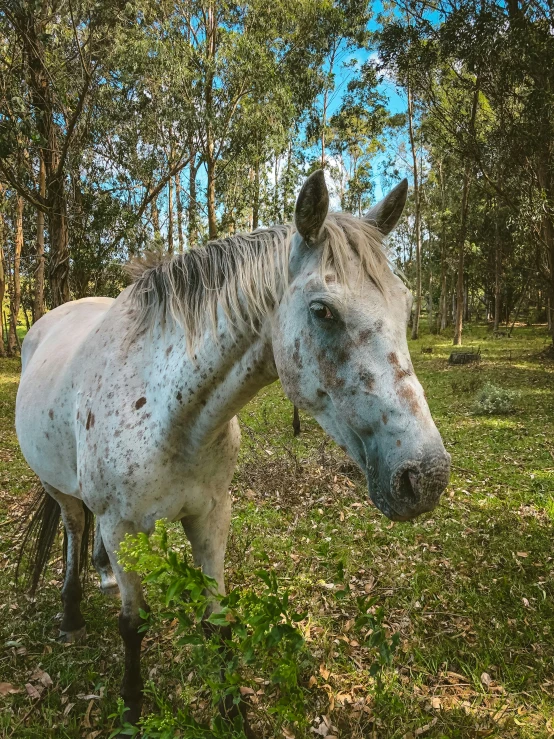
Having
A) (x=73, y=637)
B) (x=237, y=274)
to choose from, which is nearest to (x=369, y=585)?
(x=73, y=637)

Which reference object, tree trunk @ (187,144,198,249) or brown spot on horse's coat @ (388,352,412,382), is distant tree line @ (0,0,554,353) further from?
brown spot on horse's coat @ (388,352,412,382)

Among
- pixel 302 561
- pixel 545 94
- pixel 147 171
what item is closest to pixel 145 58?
pixel 147 171

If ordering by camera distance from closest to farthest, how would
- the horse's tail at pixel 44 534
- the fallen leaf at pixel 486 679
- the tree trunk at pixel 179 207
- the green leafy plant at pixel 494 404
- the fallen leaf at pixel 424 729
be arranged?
the fallen leaf at pixel 424 729 → the fallen leaf at pixel 486 679 → the horse's tail at pixel 44 534 → the green leafy plant at pixel 494 404 → the tree trunk at pixel 179 207

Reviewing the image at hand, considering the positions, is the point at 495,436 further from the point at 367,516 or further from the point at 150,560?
the point at 150,560

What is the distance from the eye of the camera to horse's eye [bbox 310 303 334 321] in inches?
60.0

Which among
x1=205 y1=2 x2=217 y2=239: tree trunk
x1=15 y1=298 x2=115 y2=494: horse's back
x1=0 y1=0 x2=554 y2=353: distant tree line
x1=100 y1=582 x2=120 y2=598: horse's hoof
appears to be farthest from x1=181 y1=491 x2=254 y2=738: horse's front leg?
x1=205 y1=2 x2=217 y2=239: tree trunk

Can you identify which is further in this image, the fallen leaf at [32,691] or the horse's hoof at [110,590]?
the horse's hoof at [110,590]

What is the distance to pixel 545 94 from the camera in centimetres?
1042

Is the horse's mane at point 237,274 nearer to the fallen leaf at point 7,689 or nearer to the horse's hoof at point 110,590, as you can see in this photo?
the fallen leaf at point 7,689

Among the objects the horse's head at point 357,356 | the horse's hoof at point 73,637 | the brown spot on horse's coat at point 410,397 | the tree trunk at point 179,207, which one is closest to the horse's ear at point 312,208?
the horse's head at point 357,356

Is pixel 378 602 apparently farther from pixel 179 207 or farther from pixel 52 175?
pixel 179 207

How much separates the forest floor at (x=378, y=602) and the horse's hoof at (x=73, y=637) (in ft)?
0.16

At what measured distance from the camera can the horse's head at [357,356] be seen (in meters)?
1.32

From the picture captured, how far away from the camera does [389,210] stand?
1928 mm
